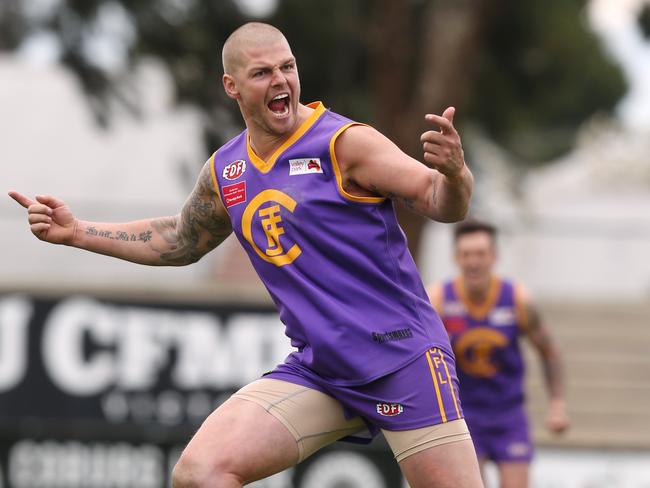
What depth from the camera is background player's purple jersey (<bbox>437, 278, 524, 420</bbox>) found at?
790 cm

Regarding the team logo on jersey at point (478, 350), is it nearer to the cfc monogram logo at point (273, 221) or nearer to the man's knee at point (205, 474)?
the cfc monogram logo at point (273, 221)

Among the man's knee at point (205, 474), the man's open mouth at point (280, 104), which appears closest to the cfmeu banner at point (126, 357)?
the man's knee at point (205, 474)

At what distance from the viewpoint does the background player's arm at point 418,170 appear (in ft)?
14.3

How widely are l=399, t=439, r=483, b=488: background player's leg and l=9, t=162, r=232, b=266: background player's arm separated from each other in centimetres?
130

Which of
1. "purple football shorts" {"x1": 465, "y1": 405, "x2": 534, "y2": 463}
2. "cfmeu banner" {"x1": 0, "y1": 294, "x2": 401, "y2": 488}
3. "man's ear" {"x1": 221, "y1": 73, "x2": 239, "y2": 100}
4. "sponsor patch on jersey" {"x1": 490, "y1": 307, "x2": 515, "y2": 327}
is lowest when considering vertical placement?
"purple football shorts" {"x1": 465, "y1": 405, "x2": 534, "y2": 463}

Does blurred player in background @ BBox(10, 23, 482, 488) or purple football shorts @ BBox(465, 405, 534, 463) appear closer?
blurred player in background @ BBox(10, 23, 482, 488)

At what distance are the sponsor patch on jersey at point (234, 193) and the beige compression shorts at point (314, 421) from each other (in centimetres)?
69

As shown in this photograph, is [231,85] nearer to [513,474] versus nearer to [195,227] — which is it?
[195,227]

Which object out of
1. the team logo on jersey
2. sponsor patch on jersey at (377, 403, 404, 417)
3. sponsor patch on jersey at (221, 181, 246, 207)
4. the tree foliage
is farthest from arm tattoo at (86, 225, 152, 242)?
the tree foliage

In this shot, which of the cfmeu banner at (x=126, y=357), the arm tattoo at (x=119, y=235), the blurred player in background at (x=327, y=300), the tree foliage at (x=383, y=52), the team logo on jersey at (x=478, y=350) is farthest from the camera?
the tree foliage at (x=383, y=52)

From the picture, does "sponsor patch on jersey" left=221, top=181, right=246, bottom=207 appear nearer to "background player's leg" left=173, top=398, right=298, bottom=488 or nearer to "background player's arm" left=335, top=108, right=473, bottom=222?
"background player's arm" left=335, top=108, right=473, bottom=222

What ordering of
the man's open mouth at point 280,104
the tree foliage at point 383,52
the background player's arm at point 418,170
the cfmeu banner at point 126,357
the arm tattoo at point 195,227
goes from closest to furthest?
the background player's arm at point 418,170
the man's open mouth at point 280,104
the arm tattoo at point 195,227
the cfmeu banner at point 126,357
the tree foliage at point 383,52

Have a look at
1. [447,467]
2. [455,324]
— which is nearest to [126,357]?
[455,324]

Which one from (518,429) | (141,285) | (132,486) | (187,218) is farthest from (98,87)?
(187,218)
